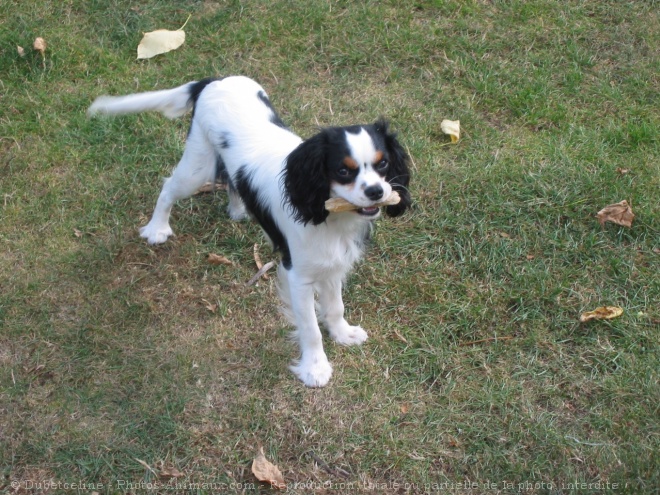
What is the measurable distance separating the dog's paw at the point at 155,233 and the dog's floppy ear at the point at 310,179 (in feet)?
4.54

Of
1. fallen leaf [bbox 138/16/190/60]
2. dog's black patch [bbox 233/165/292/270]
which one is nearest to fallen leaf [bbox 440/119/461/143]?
dog's black patch [bbox 233/165/292/270]

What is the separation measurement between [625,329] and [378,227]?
143 centimetres

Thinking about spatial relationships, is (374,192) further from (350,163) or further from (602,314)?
(602,314)

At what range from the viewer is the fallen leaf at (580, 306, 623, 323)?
3561mm

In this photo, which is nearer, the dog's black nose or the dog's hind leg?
the dog's black nose

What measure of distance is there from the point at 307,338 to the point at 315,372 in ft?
0.58

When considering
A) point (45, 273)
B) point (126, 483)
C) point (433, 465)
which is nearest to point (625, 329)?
point (433, 465)

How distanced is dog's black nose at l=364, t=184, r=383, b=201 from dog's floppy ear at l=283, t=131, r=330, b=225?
0.62 ft

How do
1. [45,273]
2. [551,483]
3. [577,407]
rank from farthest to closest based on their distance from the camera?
Result: [45,273] → [577,407] → [551,483]

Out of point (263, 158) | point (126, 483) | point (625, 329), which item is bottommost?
point (126, 483)

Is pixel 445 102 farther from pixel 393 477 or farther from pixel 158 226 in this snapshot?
pixel 393 477

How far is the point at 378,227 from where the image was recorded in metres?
4.08

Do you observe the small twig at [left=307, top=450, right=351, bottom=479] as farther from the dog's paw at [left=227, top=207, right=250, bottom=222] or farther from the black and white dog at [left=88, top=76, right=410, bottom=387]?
the dog's paw at [left=227, top=207, right=250, bottom=222]

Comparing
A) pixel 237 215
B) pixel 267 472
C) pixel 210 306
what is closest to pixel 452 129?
pixel 237 215
